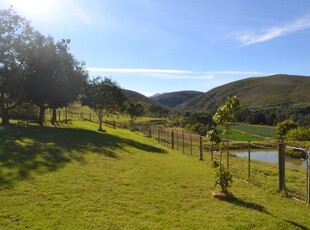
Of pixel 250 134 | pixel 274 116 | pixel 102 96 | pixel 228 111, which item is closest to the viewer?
pixel 228 111

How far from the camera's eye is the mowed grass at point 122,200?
8094 millimetres

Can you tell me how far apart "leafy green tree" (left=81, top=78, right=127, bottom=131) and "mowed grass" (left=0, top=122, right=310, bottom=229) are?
1135 inches

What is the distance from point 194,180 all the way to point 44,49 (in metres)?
27.5

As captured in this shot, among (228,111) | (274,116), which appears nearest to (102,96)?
(228,111)

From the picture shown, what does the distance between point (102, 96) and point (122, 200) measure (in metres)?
37.0

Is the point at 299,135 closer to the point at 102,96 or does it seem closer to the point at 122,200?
the point at 102,96

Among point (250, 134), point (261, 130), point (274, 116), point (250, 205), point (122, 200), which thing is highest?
point (274, 116)

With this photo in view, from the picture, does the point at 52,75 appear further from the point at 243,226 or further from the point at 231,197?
the point at 243,226

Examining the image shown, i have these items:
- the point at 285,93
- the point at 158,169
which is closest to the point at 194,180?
the point at 158,169

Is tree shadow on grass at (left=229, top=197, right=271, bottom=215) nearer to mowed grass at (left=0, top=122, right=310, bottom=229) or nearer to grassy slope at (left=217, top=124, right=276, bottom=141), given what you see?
mowed grass at (left=0, top=122, right=310, bottom=229)

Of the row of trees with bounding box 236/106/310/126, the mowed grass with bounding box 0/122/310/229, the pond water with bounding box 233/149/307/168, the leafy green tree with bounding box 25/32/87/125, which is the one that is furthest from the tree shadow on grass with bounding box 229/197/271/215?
the row of trees with bounding box 236/106/310/126

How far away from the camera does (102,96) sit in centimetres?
4594

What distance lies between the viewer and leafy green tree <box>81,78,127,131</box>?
4403 centimetres

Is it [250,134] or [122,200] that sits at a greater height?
[122,200]
